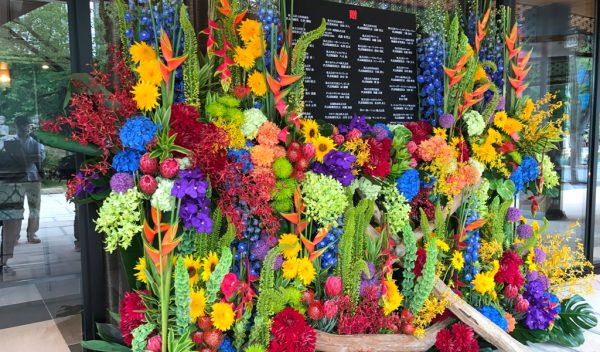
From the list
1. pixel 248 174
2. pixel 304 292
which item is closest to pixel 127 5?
pixel 248 174

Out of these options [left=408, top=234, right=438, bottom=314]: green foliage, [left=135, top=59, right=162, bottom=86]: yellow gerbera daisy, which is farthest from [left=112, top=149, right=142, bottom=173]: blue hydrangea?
[left=408, top=234, right=438, bottom=314]: green foliage

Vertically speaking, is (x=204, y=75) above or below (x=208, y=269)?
above

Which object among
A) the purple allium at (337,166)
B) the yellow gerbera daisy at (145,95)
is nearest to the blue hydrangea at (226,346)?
the purple allium at (337,166)

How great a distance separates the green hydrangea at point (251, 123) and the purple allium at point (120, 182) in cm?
58

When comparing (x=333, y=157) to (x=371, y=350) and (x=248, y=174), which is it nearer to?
(x=248, y=174)

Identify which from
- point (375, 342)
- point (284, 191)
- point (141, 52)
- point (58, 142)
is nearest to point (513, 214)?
point (375, 342)

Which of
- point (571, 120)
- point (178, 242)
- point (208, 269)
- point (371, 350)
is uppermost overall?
point (571, 120)

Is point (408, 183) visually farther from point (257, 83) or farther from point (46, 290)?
point (46, 290)

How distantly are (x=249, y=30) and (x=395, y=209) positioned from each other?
1.27 metres

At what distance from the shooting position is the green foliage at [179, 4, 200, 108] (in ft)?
7.30

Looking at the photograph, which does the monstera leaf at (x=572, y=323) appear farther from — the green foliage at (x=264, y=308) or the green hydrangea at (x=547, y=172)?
the green foliage at (x=264, y=308)

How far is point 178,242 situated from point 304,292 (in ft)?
2.41

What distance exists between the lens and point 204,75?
2.35 metres

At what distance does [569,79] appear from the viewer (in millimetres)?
4930
